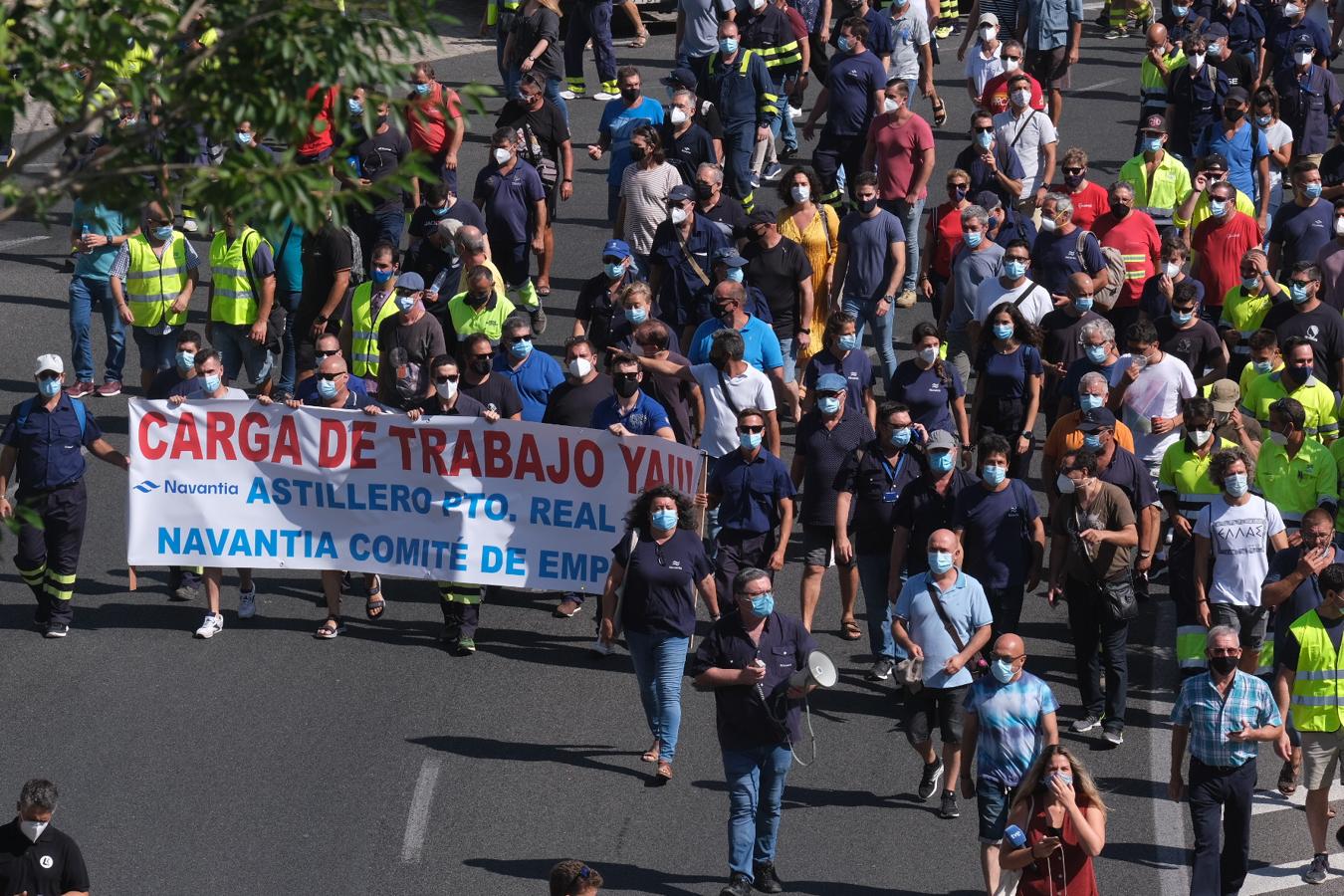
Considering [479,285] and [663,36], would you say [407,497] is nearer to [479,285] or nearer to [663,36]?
[479,285]

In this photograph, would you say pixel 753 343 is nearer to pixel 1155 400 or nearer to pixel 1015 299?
pixel 1015 299

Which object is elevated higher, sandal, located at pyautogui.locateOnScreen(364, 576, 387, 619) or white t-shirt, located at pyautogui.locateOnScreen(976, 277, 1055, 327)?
white t-shirt, located at pyautogui.locateOnScreen(976, 277, 1055, 327)

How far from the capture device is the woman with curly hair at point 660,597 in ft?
41.3

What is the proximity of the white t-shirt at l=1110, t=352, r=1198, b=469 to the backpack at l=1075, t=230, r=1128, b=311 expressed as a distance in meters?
1.86

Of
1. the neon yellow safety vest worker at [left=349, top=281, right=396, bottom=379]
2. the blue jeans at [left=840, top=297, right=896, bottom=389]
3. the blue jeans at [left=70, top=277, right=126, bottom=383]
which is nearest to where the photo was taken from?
the neon yellow safety vest worker at [left=349, top=281, right=396, bottom=379]

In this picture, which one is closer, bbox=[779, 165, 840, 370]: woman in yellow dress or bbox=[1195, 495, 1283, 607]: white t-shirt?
bbox=[1195, 495, 1283, 607]: white t-shirt

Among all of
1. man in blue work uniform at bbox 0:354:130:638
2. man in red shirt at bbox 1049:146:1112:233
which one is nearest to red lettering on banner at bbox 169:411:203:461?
man in blue work uniform at bbox 0:354:130:638

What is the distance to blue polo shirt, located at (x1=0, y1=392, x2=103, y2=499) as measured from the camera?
14266 mm

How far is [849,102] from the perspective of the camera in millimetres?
20219

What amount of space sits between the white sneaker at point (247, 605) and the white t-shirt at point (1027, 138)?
816cm

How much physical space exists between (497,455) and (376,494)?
0.83m

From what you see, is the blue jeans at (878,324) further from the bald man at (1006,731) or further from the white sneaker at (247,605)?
the bald man at (1006,731)

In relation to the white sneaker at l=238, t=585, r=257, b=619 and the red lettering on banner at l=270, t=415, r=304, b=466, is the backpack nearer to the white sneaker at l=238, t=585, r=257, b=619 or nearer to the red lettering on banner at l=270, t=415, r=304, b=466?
the red lettering on banner at l=270, t=415, r=304, b=466

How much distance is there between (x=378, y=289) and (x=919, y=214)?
17.9 feet
